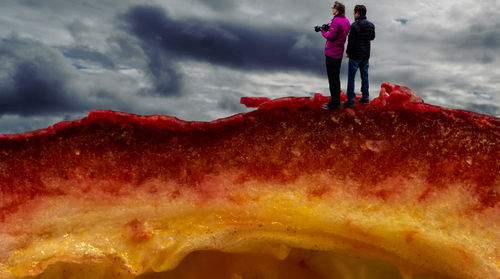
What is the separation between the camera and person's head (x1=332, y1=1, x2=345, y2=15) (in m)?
3.06

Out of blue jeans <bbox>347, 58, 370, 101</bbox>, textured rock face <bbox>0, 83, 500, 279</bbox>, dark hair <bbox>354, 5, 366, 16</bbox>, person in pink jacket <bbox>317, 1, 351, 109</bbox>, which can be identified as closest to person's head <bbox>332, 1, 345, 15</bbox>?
person in pink jacket <bbox>317, 1, 351, 109</bbox>

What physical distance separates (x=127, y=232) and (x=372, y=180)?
872 mm

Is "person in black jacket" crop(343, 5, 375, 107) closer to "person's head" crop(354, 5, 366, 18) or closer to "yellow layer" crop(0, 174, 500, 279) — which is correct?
"person's head" crop(354, 5, 366, 18)

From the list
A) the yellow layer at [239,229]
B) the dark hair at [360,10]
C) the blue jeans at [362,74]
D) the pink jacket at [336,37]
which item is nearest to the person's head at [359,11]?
the dark hair at [360,10]

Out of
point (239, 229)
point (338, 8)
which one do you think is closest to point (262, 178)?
point (239, 229)

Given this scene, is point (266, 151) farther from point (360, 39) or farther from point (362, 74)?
point (360, 39)

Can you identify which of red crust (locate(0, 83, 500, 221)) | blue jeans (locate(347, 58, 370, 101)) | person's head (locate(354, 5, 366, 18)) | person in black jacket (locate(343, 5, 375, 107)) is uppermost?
person's head (locate(354, 5, 366, 18))

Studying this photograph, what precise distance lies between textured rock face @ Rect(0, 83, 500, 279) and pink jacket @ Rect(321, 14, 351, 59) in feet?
4.09

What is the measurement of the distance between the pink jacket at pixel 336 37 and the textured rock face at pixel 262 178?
125 centimetres

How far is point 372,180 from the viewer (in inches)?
64.3

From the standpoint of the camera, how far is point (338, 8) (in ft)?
10.1

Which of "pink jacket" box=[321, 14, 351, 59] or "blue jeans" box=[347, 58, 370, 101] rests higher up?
"pink jacket" box=[321, 14, 351, 59]

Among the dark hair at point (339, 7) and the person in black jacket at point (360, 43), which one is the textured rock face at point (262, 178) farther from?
the dark hair at point (339, 7)

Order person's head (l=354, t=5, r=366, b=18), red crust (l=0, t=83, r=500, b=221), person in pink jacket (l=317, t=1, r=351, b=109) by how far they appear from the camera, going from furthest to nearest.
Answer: person's head (l=354, t=5, r=366, b=18) → person in pink jacket (l=317, t=1, r=351, b=109) → red crust (l=0, t=83, r=500, b=221)
